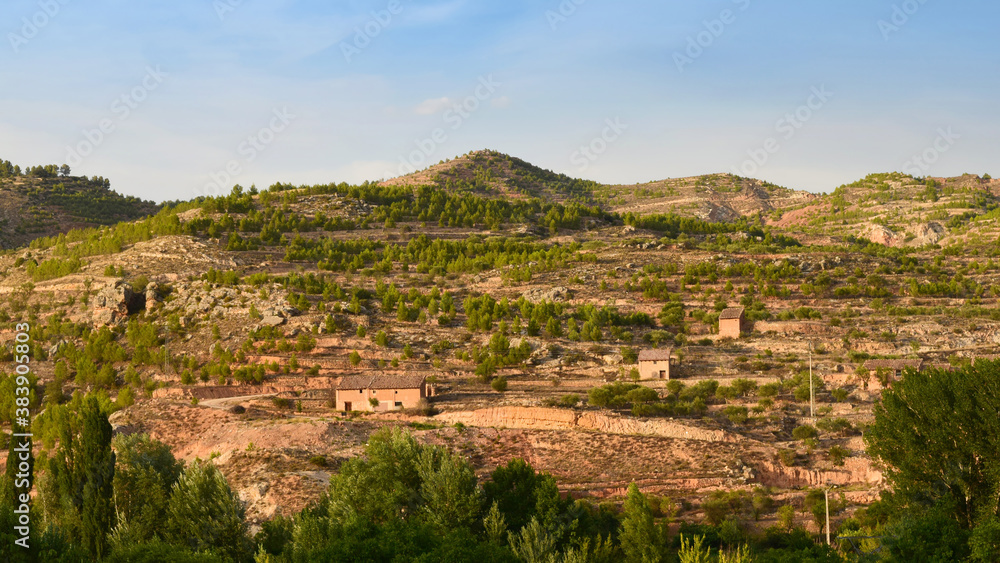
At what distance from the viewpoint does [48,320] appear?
63.2 metres

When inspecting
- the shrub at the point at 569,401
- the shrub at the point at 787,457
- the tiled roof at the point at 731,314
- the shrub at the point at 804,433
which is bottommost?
the shrub at the point at 787,457

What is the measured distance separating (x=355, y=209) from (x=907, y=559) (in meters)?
71.0

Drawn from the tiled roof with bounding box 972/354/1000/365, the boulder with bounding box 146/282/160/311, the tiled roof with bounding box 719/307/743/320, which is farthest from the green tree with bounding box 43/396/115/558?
the tiled roof with bounding box 719/307/743/320

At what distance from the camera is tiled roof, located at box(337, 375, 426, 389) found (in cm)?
4472

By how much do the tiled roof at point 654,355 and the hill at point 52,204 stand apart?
245ft

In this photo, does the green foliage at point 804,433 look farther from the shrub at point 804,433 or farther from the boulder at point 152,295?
the boulder at point 152,295

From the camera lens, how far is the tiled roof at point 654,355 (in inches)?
1913

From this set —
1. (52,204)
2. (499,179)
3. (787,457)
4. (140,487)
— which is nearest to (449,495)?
(140,487)

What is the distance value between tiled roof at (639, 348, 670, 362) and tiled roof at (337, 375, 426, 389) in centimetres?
1197

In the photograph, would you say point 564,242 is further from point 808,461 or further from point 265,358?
point 808,461

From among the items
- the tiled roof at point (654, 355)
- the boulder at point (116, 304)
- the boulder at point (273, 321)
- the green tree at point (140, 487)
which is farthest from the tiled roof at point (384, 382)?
the boulder at point (116, 304)

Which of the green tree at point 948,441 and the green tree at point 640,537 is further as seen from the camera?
the green tree at point 948,441

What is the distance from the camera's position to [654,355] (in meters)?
49.2

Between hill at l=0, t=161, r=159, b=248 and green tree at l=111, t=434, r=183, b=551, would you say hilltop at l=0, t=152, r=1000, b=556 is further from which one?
hill at l=0, t=161, r=159, b=248
